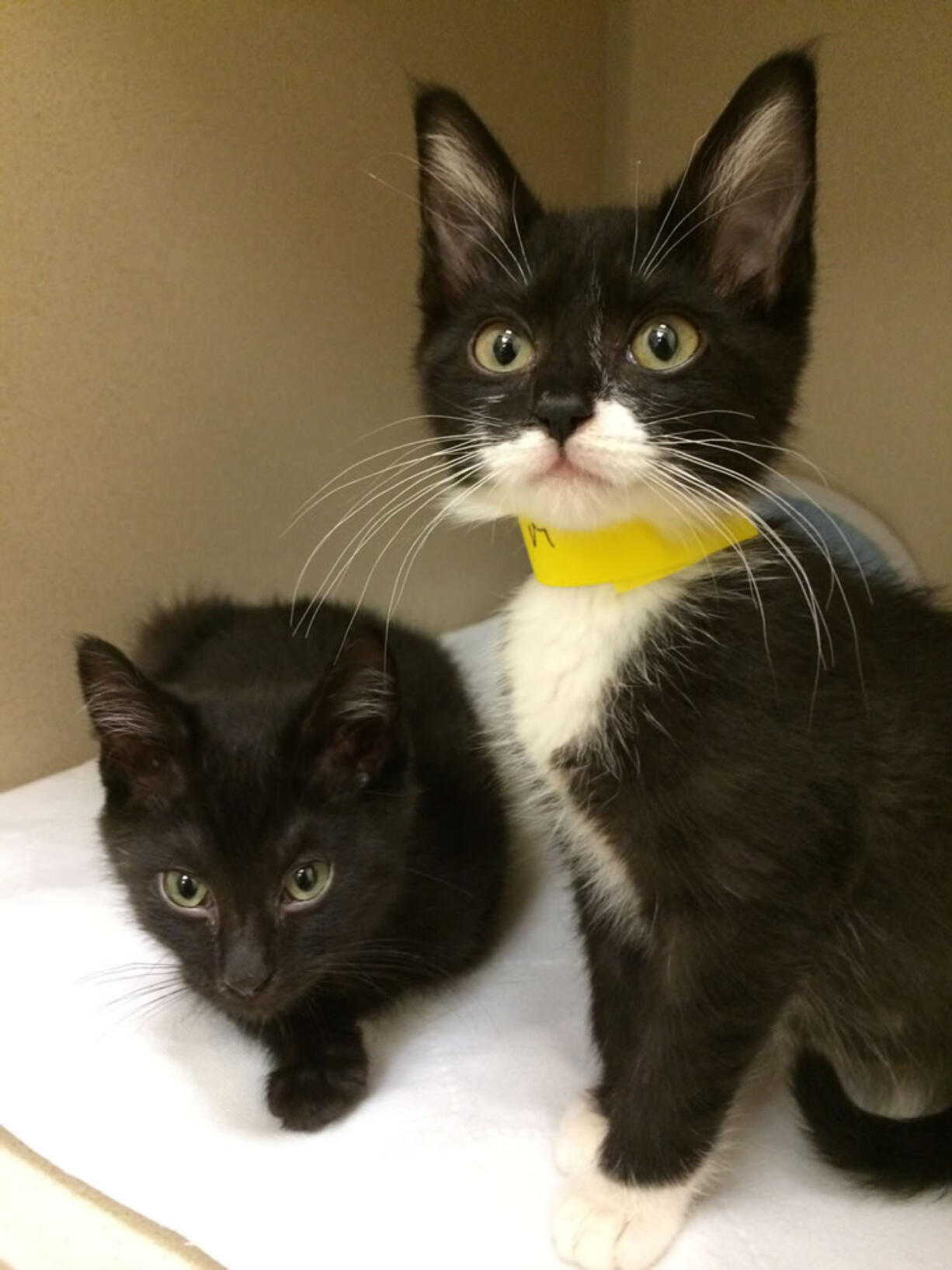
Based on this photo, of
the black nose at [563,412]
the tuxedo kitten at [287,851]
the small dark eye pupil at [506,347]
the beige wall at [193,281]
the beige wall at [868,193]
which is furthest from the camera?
the beige wall at [868,193]

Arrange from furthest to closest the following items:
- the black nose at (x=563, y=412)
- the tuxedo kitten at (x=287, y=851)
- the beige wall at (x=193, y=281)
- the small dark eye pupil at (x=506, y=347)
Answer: the beige wall at (x=193, y=281), the tuxedo kitten at (x=287, y=851), the small dark eye pupil at (x=506, y=347), the black nose at (x=563, y=412)

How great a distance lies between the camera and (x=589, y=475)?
2.33ft

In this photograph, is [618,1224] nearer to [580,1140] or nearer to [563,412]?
[580,1140]

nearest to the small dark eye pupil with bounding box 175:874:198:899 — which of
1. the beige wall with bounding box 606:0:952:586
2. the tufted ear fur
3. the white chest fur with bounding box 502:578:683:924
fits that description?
the white chest fur with bounding box 502:578:683:924

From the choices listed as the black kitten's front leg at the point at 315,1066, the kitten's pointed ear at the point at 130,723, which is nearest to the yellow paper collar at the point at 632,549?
→ the kitten's pointed ear at the point at 130,723

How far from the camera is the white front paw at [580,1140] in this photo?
2.79 ft

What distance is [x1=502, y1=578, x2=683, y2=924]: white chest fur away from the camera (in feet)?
2.66

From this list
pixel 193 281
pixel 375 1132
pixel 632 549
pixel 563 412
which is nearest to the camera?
pixel 563 412

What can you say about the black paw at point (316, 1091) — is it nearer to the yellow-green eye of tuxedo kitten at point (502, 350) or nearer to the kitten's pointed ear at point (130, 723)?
the kitten's pointed ear at point (130, 723)

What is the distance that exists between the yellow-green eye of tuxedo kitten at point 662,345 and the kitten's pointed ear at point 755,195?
0.22 feet

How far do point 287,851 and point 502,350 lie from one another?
0.48 m

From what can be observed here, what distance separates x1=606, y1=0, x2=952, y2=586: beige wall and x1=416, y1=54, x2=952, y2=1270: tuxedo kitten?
0.82m

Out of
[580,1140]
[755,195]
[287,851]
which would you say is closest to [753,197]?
[755,195]

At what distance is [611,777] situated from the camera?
784 mm
